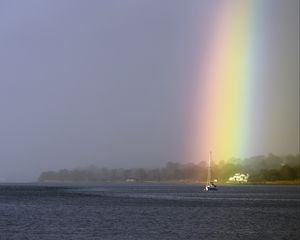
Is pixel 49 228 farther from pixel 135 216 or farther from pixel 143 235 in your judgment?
pixel 135 216

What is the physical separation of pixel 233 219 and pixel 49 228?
2804cm

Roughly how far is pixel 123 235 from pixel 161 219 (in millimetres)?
19560

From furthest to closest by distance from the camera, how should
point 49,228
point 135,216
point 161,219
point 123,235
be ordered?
point 135,216, point 161,219, point 49,228, point 123,235

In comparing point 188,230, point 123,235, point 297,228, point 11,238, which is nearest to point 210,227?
point 188,230

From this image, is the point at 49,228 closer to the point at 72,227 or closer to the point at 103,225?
the point at 72,227

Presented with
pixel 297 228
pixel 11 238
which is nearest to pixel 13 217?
pixel 11 238

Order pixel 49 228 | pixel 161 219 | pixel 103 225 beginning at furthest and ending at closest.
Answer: pixel 161 219, pixel 103 225, pixel 49 228

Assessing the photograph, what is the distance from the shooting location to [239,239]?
5578 cm

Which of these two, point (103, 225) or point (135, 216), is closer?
point (103, 225)

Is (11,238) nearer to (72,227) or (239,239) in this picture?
(72,227)

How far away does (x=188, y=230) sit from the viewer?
62.8 metres

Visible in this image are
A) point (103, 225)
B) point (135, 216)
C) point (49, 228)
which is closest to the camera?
point (49, 228)

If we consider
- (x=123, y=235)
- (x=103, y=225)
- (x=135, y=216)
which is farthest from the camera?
(x=135, y=216)

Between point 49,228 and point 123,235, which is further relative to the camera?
point 49,228
